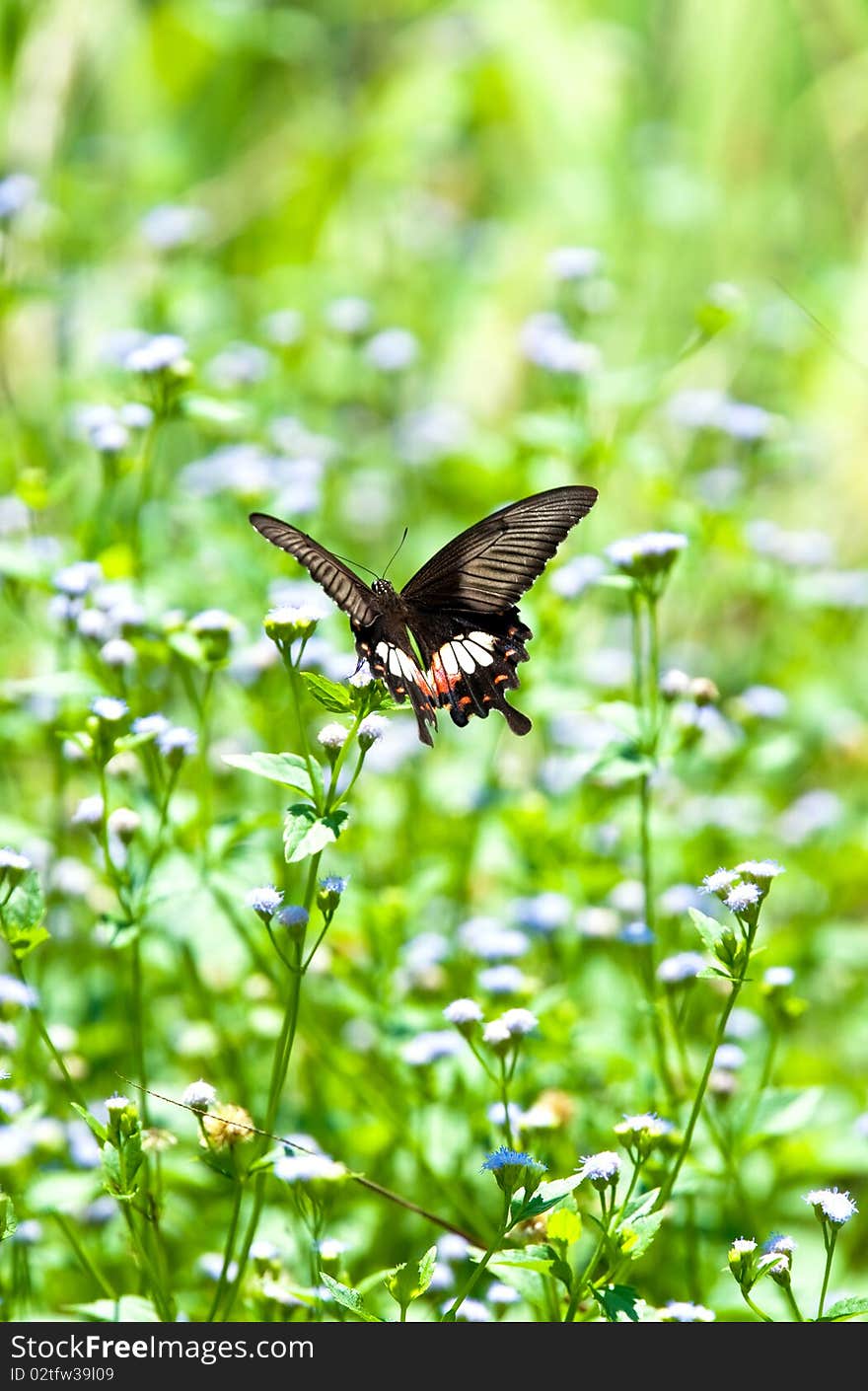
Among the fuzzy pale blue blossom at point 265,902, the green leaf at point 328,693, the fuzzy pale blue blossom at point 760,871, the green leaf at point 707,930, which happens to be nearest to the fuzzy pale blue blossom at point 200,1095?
the fuzzy pale blue blossom at point 265,902

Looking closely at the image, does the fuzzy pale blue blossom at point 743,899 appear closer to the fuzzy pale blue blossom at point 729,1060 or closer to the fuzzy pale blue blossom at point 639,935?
the fuzzy pale blue blossom at point 639,935

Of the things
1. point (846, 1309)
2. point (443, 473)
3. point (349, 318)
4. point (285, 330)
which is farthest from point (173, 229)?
point (846, 1309)

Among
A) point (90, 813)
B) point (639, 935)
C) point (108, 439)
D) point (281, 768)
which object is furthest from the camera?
point (108, 439)

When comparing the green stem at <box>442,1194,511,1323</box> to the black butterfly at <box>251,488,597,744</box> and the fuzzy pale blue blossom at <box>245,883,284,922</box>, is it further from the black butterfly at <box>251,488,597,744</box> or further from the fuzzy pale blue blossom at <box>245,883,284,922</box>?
the black butterfly at <box>251,488,597,744</box>

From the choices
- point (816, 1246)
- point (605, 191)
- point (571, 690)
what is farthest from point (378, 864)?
point (605, 191)

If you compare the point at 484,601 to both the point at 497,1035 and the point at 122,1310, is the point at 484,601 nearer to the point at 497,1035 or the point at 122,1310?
the point at 497,1035

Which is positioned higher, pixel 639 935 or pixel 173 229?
pixel 173 229

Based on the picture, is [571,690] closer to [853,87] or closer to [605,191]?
[605,191]

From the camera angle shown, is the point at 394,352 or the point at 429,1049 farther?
the point at 394,352
